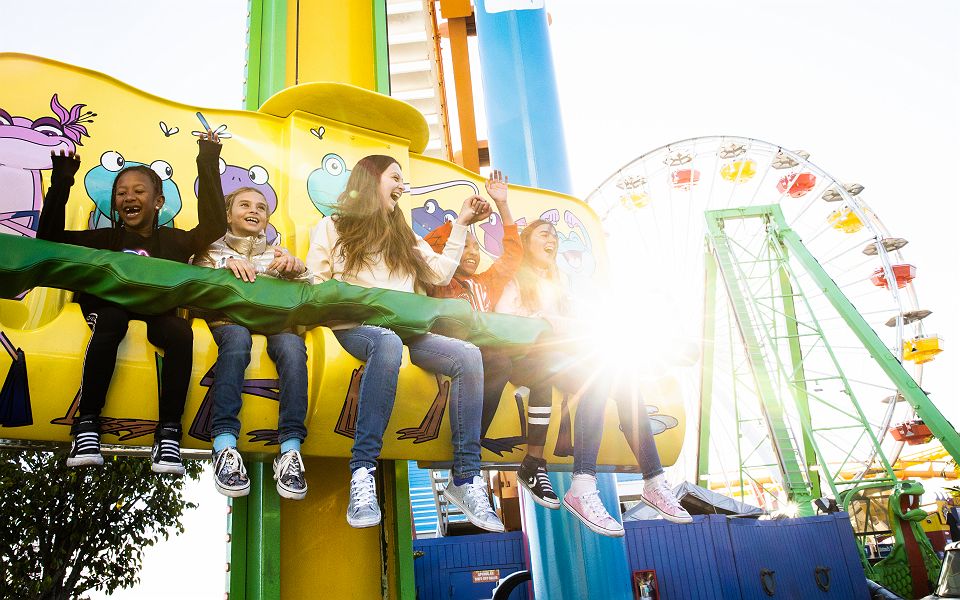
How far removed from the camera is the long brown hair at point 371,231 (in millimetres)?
3420

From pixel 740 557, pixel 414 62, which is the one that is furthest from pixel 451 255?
pixel 414 62

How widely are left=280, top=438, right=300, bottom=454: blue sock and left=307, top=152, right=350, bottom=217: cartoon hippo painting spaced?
1380 mm

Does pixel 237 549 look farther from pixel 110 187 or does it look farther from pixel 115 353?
pixel 110 187

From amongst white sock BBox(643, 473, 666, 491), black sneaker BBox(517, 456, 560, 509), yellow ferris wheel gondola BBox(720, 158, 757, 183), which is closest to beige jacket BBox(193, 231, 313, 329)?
black sneaker BBox(517, 456, 560, 509)

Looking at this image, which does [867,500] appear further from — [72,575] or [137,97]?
[137,97]

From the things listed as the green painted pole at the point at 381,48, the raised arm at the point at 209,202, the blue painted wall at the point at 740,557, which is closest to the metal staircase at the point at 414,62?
the blue painted wall at the point at 740,557

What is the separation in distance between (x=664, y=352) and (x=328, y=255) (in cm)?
187

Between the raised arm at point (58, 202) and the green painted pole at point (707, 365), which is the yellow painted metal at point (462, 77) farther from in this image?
the green painted pole at point (707, 365)

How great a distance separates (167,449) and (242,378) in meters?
0.36

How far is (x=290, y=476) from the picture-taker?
8.46 ft

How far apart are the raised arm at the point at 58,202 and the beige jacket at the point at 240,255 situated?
20.1 inches

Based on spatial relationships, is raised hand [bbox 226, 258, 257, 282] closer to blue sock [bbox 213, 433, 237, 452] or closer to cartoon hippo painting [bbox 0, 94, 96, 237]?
blue sock [bbox 213, 433, 237, 452]

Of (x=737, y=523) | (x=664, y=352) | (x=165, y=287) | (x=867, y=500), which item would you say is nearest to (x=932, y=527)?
(x=867, y=500)

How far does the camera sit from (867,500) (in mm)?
13648
